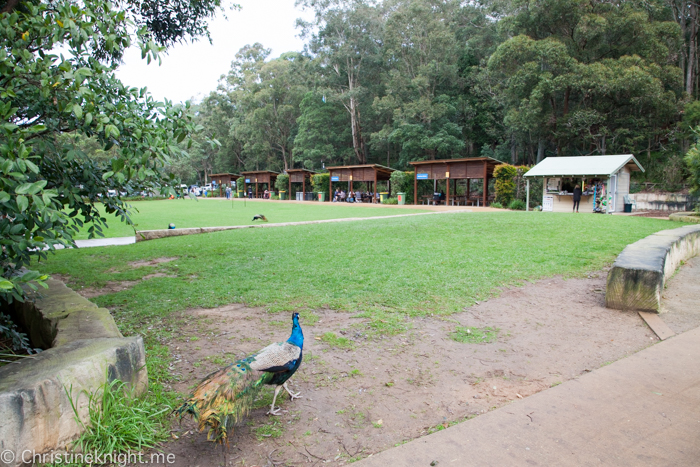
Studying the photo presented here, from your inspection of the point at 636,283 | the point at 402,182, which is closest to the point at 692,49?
the point at 402,182

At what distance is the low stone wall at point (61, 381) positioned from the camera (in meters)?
2.21

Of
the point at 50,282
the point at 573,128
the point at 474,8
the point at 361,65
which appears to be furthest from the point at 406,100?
the point at 50,282

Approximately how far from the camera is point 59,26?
290 cm

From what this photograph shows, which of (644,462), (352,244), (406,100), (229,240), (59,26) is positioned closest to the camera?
(644,462)

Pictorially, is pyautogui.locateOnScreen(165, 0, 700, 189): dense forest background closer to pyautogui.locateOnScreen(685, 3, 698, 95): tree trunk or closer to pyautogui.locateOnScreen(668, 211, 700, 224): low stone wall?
pyautogui.locateOnScreen(685, 3, 698, 95): tree trunk

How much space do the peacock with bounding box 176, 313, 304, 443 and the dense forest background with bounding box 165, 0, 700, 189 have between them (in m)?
29.8

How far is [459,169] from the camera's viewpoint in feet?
95.1

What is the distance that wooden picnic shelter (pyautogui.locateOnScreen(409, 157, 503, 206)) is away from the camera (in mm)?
27859

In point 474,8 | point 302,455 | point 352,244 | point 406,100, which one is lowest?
point 302,455

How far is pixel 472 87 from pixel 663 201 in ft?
75.8

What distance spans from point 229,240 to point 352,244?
130 inches

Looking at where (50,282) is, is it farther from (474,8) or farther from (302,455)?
(474,8)

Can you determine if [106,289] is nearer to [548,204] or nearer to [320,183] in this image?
[548,204]

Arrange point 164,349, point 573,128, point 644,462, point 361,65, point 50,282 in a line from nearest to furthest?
1. point 644,462
2. point 164,349
3. point 50,282
4. point 573,128
5. point 361,65
